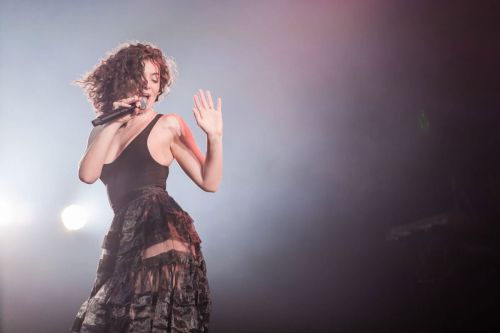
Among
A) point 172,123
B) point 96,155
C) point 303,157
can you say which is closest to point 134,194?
point 96,155

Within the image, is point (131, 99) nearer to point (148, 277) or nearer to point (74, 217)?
point (148, 277)

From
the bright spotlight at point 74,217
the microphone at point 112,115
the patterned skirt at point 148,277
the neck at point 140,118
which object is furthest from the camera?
the bright spotlight at point 74,217

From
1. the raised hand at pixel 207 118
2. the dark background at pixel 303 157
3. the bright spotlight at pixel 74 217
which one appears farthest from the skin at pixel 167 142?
the bright spotlight at pixel 74 217

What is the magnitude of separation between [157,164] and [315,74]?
2377 millimetres

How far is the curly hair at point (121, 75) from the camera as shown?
68.3 inches

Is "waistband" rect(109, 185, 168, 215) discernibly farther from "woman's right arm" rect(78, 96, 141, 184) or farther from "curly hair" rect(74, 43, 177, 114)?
"curly hair" rect(74, 43, 177, 114)

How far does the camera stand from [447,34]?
132 inches

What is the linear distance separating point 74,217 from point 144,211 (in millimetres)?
2303

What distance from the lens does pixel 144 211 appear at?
1468 millimetres

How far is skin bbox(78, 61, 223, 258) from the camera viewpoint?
1.52 m

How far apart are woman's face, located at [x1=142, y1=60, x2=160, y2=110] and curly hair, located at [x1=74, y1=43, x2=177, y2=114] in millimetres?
16

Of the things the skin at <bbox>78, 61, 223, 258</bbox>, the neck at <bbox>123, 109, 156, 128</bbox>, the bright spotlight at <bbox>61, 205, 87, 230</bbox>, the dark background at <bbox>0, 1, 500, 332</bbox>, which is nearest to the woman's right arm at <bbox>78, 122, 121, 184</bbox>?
the skin at <bbox>78, 61, 223, 258</bbox>

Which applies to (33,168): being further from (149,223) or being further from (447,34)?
(447,34)

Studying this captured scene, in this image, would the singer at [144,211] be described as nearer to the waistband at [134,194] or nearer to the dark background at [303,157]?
the waistband at [134,194]
